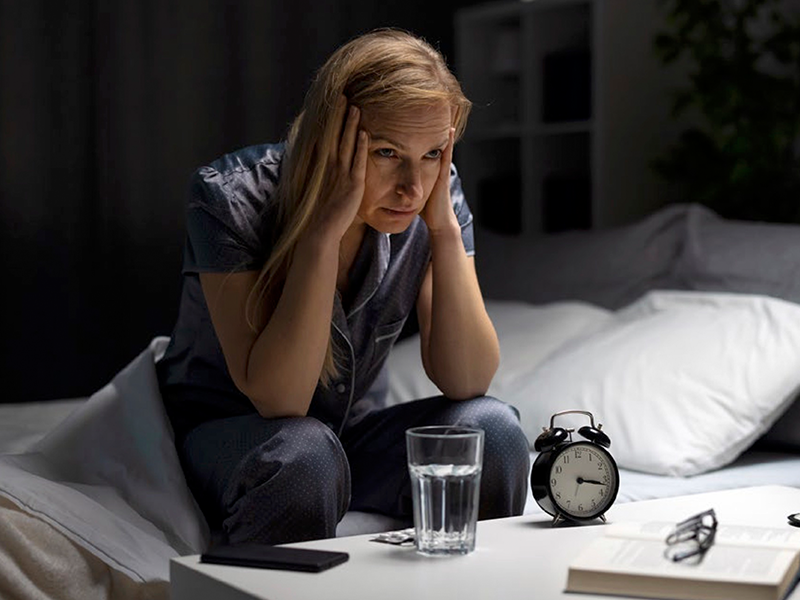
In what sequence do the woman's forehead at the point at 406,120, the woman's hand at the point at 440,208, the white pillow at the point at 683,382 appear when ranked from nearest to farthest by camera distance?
the woman's forehead at the point at 406,120 < the woman's hand at the point at 440,208 < the white pillow at the point at 683,382

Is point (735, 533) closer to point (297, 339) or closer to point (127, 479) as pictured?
point (297, 339)

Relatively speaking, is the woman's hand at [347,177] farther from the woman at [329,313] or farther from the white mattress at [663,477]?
the white mattress at [663,477]

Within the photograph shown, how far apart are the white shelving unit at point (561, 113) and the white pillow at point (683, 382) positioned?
3.54 feet

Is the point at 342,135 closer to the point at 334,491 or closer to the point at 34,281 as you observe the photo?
the point at 334,491

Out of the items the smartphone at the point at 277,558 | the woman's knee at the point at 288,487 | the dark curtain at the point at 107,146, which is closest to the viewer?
the smartphone at the point at 277,558

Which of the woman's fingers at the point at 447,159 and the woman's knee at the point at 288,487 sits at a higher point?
the woman's fingers at the point at 447,159

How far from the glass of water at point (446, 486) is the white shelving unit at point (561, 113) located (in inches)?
88.5

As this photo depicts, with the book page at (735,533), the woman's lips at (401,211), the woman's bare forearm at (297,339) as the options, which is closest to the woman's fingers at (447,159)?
the woman's lips at (401,211)

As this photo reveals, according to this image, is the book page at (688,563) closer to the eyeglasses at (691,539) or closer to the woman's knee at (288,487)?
the eyeglasses at (691,539)

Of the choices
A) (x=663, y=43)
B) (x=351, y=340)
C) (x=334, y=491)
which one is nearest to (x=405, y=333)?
(x=663, y=43)

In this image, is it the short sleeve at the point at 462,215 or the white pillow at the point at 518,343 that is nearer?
the short sleeve at the point at 462,215

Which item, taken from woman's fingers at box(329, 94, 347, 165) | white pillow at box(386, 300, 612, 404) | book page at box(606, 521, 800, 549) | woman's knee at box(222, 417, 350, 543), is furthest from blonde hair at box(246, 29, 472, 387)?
white pillow at box(386, 300, 612, 404)

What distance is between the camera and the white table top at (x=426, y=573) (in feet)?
4.05

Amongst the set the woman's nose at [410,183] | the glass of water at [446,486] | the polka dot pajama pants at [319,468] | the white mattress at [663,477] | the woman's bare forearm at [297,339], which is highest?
the woman's nose at [410,183]
